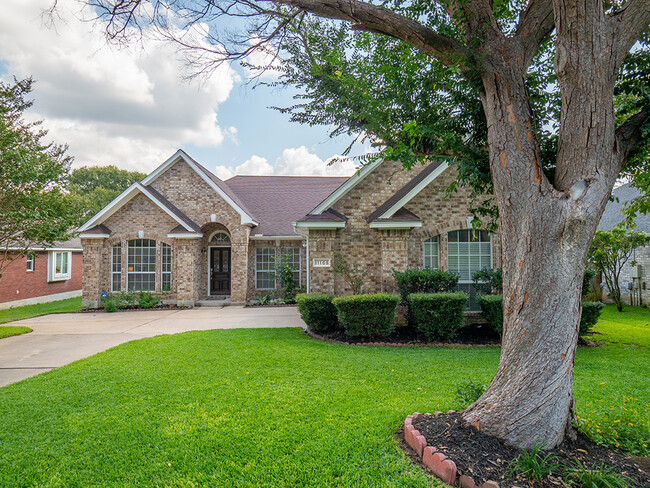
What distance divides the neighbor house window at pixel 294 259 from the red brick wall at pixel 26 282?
39.8 ft

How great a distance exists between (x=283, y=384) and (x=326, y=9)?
515 cm

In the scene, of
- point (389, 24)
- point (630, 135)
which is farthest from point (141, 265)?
point (630, 135)

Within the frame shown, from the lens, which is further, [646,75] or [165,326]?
[165,326]

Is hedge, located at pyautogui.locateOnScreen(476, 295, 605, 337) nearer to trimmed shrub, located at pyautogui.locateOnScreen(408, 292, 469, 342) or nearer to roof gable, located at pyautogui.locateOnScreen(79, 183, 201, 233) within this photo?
trimmed shrub, located at pyautogui.locateOnScreen(408, 292, 469, 342)

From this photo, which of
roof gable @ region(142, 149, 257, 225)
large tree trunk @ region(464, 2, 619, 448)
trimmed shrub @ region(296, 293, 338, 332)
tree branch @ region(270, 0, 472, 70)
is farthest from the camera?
roof gable @ region(142, 149, 257, 225)

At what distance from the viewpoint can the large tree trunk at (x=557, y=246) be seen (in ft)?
10.1

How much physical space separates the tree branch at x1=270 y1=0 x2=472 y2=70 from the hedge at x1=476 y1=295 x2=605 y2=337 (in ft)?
Result: 21.4

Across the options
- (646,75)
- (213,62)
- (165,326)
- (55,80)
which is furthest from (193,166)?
(646,75)

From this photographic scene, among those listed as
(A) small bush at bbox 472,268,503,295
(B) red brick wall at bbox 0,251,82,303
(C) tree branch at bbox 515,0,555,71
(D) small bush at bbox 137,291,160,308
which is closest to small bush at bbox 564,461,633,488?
(C) tree branch at bbox 515,0,555,71

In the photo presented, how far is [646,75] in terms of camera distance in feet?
13.3

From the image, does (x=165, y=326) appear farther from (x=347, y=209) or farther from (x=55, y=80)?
(x=55, y=80)

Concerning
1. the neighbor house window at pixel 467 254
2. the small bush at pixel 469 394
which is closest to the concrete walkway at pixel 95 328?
the neighbor house window at pixel 467 254

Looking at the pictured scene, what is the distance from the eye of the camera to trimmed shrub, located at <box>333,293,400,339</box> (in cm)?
852

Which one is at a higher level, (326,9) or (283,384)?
(326,9)
